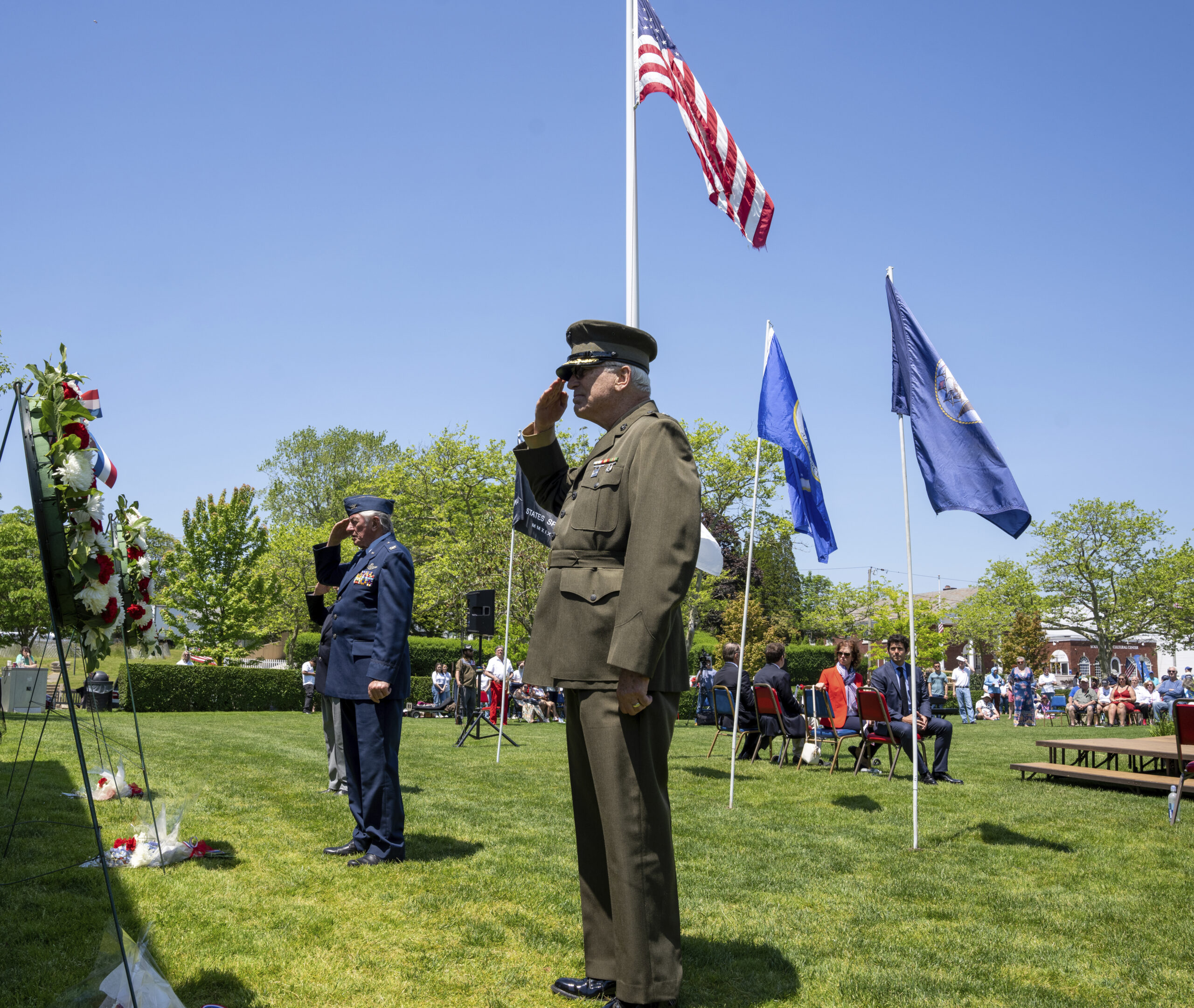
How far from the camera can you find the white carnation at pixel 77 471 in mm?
3480

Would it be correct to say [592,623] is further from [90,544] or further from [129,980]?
[90,544]

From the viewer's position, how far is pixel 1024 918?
4625 mm

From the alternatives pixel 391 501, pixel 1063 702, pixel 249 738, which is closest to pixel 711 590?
pixel 1063 702

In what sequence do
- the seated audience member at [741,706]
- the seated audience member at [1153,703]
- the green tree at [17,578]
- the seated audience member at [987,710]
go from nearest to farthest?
1. the seated audience member at [741,706]
2. the seated audience member at [1153,703]
3. the seated audience member at [987,710]
4. the green tree at [17,578]

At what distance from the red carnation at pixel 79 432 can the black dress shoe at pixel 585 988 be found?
8.95 feet

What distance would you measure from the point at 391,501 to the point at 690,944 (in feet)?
11.7

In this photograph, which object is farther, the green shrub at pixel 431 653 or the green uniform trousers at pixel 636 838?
the green shrub at pixel 431 653

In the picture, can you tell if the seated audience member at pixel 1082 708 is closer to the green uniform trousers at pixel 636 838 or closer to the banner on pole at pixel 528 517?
the banner on pole at pixel 528 517

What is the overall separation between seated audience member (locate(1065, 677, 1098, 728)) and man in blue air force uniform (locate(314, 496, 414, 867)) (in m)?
26.0

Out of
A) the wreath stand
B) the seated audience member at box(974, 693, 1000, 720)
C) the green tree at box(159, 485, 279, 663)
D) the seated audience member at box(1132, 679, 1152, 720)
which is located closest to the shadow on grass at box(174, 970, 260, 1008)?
the wreath stand

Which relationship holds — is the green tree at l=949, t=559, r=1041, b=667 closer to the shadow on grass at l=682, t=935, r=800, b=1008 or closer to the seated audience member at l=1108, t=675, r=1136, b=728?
the seated audience member at l=1108, t=675, r=1136, b=728

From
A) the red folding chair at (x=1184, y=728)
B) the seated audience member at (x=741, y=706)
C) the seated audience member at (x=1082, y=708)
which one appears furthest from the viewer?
the seated audience member at (x=1082, y=708)

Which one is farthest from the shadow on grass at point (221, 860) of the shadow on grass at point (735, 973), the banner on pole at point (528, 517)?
the banner on pole at point (528, 517)

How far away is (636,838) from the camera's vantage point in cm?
310
